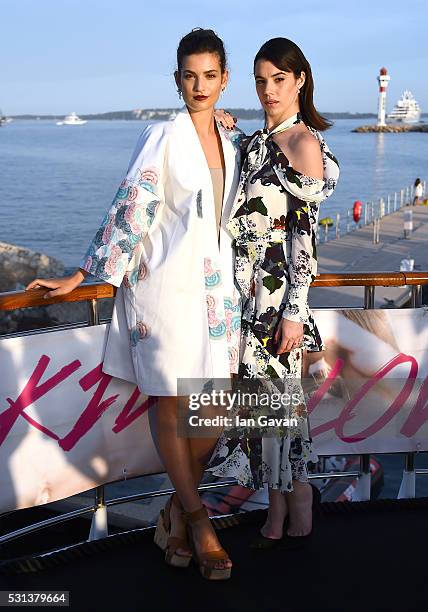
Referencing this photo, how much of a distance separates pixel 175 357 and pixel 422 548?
4.31ft

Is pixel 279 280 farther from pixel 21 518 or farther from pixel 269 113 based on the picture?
pixel 21 518

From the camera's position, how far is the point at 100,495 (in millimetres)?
3223

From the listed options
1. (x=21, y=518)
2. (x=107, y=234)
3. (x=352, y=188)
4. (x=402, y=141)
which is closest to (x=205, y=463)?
Result: (x=107, y=234)

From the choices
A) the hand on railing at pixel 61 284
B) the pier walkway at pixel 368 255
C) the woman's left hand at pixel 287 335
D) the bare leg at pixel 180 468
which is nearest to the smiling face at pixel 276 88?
the woman's left hand at pixel 287 335

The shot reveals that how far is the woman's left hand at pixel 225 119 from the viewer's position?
2830 millimetres

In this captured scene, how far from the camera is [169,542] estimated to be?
284cm

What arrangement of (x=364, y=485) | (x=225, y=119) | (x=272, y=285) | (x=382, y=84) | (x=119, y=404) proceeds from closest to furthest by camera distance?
(x=272, y=285) < (x=225, y=119) < (x=119, y=404) < (x=364, y=485) < (x=382, y=84)

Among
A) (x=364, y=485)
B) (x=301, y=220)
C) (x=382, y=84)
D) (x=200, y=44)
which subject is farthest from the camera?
(x=382, y=84)

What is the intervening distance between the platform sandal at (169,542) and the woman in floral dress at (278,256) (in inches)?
10.0

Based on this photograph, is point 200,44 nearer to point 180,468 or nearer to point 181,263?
point 181,263

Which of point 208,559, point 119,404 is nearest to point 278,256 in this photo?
point 119,404

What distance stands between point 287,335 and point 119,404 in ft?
2.95

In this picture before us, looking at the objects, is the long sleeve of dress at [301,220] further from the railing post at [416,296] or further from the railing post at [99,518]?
the railing post at [99,518]

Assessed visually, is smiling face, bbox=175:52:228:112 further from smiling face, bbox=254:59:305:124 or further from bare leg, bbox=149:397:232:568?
bare leg, bbox=149:397:232:568
